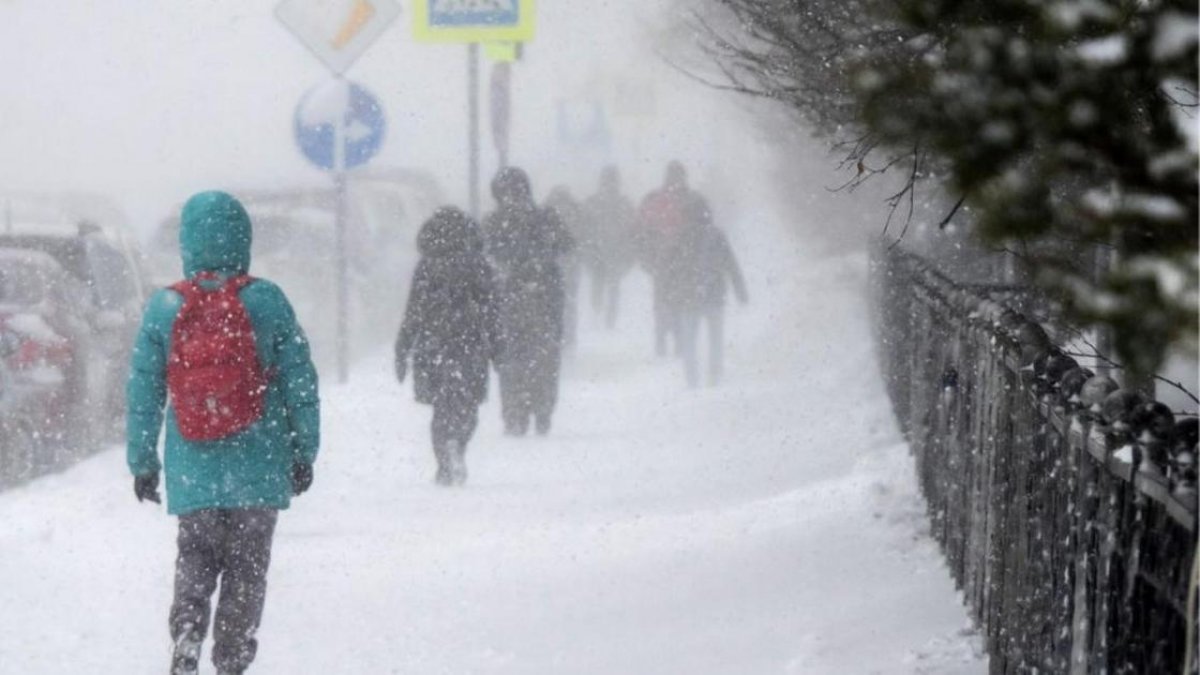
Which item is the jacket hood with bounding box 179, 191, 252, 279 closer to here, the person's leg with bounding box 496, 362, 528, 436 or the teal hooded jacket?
the teal hooded jacket

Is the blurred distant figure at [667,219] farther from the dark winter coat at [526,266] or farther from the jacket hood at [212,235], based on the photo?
the jacket hood at [212,235]

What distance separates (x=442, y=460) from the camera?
11586 millimetres

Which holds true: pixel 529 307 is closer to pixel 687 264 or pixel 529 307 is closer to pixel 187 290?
pixel 687 264

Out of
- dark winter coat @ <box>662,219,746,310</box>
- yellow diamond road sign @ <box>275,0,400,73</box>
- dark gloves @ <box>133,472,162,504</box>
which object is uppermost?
yellow diamond road sign @ <box>275,0,400,73</box>

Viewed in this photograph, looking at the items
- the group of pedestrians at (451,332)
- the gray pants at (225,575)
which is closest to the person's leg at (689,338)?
the group of pedestrians at (451,332)

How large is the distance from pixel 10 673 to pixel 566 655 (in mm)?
1715

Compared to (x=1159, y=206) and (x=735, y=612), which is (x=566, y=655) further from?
(x=1159, y=206)

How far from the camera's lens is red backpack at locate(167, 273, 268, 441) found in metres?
5.99

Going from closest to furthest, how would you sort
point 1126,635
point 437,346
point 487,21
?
point 1126,635 → point 437,346 → point 487,21

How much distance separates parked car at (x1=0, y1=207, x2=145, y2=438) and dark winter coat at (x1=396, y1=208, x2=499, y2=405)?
1.99 meters

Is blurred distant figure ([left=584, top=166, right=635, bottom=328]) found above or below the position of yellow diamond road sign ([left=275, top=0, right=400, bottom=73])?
below

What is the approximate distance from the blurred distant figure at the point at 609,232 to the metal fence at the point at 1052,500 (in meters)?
13.2

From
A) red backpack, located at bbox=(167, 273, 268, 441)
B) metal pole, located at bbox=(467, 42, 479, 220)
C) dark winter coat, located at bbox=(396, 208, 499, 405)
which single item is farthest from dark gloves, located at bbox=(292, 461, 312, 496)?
metal pole, located at bbox=(467, 42, 479, 220)

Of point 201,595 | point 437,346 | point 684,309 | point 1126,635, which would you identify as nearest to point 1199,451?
point 1126,635
